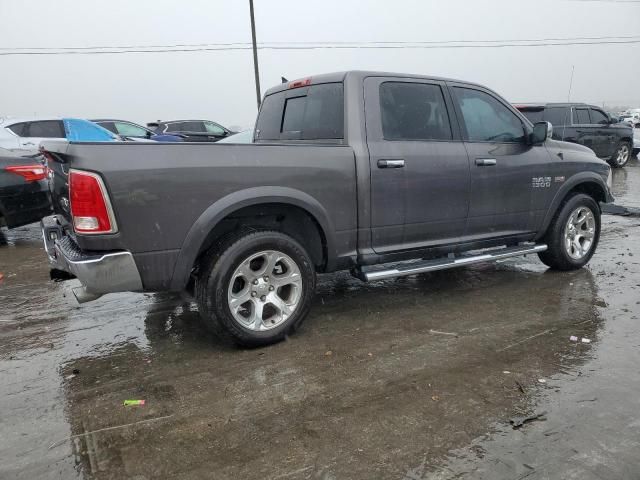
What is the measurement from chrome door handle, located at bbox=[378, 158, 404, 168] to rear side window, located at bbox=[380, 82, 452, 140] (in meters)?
0.20

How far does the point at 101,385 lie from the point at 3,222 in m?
5.00

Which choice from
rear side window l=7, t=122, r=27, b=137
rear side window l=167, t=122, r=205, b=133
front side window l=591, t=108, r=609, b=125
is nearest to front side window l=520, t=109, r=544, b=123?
front side window l=591, t=108, r=609, b=125

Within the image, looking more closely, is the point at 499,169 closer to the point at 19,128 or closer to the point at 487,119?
the point at 487,119

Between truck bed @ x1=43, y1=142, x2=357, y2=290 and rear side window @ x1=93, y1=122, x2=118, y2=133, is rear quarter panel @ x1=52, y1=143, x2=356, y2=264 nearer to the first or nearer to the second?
truck bed @ x1=43, y1=142, x2=357, y2=290

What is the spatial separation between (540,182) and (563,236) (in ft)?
2.37

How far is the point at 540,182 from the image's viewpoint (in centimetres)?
498

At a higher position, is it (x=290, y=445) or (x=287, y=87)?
(x=287, y=87)

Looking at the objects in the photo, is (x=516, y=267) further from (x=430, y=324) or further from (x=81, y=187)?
(x=81, y=187)

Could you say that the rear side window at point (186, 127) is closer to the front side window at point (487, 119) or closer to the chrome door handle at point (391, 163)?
the front side window at point (487, 119)

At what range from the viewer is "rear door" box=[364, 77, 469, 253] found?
3.98 meters

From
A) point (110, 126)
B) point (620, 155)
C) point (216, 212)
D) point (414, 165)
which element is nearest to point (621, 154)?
point (620, 155)

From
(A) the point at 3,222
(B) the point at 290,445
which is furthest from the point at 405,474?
(A) the point at 3,222

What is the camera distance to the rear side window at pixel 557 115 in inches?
567

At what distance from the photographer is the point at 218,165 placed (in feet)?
10.9
